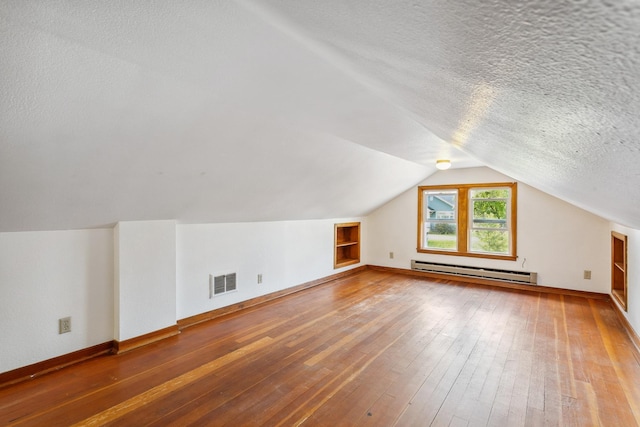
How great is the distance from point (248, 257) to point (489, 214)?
4128 mm

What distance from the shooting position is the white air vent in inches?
145

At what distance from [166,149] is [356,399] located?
222 cm

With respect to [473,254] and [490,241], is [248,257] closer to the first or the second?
[473,254]

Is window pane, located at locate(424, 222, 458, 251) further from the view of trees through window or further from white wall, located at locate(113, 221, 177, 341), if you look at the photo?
white wall, located at locate(113, 221, 177, 341)

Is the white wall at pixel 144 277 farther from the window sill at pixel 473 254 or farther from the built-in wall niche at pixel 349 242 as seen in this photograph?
the window sill at pixel 473 254

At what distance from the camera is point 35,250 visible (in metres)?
2.46

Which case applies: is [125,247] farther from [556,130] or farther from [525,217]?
[525,217]

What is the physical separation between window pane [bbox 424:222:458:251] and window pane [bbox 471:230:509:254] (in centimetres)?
31

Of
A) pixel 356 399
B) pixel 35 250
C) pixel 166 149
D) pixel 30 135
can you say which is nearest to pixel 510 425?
pixel 356 399

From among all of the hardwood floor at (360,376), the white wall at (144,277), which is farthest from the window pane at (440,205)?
the white wall at (144,277)

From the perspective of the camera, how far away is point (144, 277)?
3.01 m

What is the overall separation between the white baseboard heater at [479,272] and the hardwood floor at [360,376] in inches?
42.8

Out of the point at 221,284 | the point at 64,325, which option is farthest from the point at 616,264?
the point at 64,325

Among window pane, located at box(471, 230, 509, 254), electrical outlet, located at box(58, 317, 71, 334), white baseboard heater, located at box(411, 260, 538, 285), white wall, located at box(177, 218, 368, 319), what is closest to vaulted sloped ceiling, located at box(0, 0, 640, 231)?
white wall, located at box(177, 218, 368, 319)
